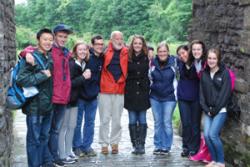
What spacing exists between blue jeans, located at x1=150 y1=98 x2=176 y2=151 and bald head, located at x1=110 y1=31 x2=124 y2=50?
108 centimetres

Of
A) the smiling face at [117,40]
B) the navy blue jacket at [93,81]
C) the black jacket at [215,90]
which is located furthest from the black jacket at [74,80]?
the black jacket at [215,90]

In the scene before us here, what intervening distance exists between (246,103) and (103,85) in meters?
2.41

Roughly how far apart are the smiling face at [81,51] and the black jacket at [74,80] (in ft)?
0.49

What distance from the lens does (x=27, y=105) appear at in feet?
18.8

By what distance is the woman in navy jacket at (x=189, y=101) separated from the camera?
709 cm

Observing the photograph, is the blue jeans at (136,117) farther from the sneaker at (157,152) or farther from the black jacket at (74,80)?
the black jacket at (74,80)

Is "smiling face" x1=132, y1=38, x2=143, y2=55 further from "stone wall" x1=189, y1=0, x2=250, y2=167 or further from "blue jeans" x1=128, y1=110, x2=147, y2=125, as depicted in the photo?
"stone wall" x1=189, y1=0, x2=250, y2=167

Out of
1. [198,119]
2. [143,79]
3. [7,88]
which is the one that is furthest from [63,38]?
[198,119]

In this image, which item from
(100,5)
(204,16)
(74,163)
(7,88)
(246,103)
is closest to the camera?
(7,88)

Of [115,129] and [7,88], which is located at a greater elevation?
[7,88]

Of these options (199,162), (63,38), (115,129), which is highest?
(63,38)

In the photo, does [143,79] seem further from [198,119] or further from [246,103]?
[246,103]

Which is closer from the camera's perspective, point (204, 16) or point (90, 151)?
point (90, 151)

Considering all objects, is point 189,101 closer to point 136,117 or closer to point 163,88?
point 163,88
